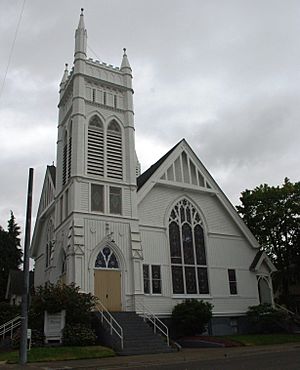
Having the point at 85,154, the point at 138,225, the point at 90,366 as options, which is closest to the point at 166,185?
the point at 138,225

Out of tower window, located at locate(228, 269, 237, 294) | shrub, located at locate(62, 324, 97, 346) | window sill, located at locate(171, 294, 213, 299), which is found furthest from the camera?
tower window, located at locate(228, 269, 237, 294)

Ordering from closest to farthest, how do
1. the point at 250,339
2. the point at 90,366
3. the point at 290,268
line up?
the point at 90,366 → the point at 250,339 → the point at 290,268

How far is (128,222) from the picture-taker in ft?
83.3

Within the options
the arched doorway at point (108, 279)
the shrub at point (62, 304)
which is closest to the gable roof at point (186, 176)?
the arched doorway at point (108, 279)

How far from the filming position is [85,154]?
84.2 feet

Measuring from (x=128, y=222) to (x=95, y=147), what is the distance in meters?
4.94

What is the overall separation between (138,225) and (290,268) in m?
14.1

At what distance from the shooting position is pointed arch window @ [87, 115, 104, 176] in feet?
→ 84.5

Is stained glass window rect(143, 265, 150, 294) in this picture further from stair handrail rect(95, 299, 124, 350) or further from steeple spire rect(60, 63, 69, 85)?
steeple spire rect(60, 63, 69, 85)


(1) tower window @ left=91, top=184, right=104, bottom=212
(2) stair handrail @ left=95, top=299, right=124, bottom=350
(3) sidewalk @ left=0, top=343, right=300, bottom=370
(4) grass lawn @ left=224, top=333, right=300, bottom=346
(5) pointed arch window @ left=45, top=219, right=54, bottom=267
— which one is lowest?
(3) sidewalk @ left=0, top=343, right=300, bottom=370

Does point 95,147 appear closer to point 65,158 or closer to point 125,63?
point 65,158

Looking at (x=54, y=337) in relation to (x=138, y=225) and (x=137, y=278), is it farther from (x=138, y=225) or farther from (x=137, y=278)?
(x=138, y=225)

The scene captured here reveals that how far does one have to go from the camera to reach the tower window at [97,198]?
24.9 meters

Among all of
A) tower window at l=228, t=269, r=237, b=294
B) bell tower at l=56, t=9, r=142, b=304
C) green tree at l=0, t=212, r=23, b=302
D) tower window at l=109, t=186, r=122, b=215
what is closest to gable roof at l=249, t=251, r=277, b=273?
tower window at l=228, t=269, r=237, b=294
